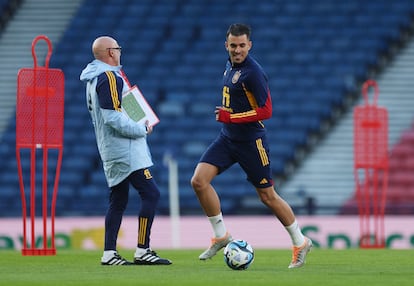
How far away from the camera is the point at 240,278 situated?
8.11 meters

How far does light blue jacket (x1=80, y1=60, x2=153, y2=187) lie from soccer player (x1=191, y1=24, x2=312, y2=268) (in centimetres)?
53

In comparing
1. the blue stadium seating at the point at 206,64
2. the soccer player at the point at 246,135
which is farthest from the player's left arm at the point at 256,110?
the blue stadium seating at the point at 206,64

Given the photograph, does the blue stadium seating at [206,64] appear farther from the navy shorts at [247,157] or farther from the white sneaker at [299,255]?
the white sneaker at [299,255]

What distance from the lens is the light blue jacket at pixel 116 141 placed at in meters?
9.64

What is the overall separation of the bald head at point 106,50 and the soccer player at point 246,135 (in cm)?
97

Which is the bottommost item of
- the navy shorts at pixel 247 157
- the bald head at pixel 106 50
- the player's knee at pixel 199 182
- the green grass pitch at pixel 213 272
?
the green grass pitch at pixel 213 272

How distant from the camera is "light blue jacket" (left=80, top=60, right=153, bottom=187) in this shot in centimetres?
964

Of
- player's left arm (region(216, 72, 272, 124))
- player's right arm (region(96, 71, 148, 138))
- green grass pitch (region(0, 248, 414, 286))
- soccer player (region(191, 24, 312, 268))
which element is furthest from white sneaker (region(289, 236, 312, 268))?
player's right arm (region(96, 71, 148, 138))

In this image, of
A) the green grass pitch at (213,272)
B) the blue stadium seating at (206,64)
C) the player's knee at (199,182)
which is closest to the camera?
the green grass pitch at (213,272)

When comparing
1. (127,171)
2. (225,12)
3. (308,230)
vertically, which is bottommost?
(308,230)

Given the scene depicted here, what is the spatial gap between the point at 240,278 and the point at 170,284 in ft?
2.29

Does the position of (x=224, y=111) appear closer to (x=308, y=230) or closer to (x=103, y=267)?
(x=103, y=267)

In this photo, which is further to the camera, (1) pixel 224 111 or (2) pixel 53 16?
(2) pixel 53 16

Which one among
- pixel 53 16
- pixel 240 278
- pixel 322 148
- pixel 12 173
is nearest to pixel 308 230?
pixel 322 148
